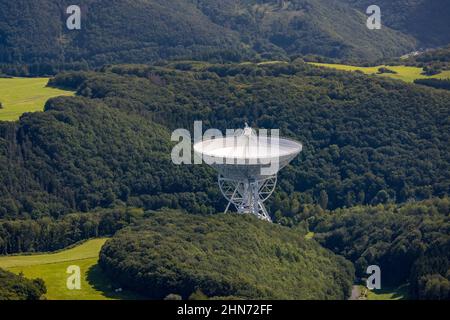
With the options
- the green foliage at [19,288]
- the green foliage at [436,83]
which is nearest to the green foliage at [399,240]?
the green foliage at [19,288]

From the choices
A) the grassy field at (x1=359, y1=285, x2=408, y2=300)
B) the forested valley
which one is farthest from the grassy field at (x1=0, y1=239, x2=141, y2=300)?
the grassy field at (x1=359, y1=285, x2=408, y2=300)

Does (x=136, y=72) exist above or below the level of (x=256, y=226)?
above

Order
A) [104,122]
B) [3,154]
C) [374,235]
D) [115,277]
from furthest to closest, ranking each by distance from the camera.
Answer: [104,122], [3,154], [374,235], [115,277]

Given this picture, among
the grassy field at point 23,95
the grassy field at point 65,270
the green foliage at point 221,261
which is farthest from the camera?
the grassy field at point 23,95

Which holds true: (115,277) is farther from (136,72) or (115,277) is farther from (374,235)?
(136,72)

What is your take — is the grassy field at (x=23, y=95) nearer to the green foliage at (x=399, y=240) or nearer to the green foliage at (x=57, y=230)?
the green foliage at (x=57, y=230)

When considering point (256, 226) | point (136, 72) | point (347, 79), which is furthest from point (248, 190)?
point (136, 72)

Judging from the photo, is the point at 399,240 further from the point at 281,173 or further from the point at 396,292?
the point at 281,173
